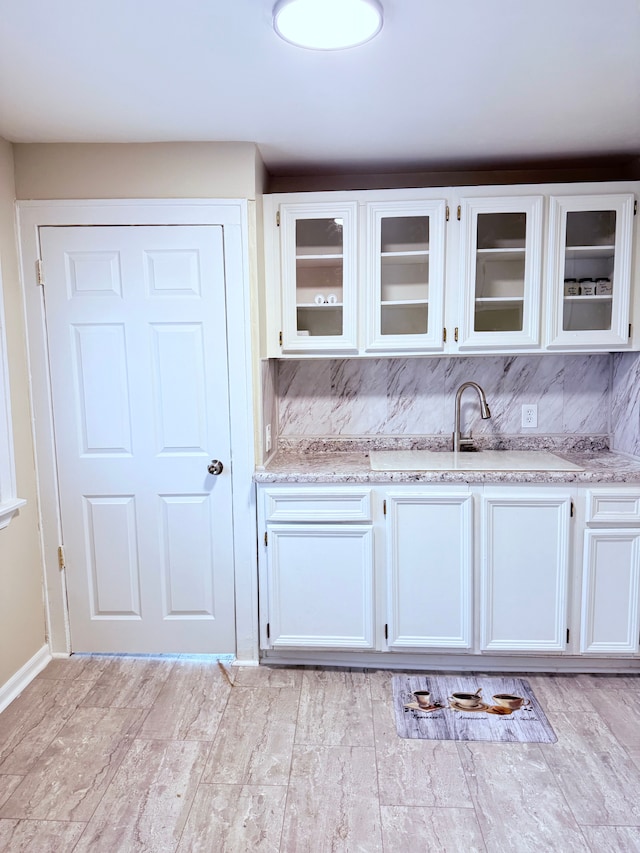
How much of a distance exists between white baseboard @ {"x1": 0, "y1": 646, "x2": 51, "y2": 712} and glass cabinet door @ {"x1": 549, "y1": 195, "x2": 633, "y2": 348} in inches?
109

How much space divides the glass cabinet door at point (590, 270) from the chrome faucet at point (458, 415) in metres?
0.40

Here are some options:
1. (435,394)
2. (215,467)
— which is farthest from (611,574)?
(215,467)

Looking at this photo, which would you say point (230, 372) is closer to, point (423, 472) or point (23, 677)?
point (423, 472)

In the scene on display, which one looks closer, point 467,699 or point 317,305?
point 467,699

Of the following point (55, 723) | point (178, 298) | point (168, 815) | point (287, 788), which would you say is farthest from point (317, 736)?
point (178, 298)

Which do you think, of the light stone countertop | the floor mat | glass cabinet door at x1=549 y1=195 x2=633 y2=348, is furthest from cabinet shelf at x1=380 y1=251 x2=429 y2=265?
the floor mat

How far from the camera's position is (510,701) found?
2195mm

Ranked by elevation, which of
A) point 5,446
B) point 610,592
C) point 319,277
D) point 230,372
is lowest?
point 610,592

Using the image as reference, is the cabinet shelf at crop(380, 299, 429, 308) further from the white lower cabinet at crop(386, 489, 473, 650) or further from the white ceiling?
the white lower cabinet at crop(386, 489, 473, 650)

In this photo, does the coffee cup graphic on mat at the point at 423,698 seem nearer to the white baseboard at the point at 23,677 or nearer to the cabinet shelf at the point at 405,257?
the white baseboard at the point at 23,677

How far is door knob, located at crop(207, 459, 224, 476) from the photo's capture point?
239 cm

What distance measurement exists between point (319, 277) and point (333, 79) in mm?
854

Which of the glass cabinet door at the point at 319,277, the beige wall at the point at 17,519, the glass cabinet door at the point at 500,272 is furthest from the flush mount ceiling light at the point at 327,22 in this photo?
the beige wall at the point at 17,519

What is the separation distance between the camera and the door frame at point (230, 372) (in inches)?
90.0
